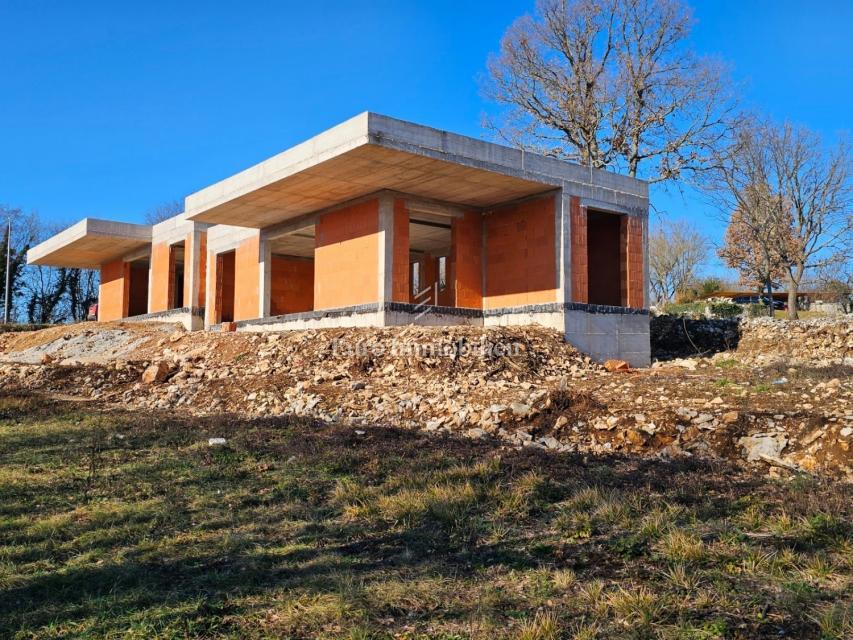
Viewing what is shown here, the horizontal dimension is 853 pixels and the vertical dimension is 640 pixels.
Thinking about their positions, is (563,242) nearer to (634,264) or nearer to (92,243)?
(634,264)

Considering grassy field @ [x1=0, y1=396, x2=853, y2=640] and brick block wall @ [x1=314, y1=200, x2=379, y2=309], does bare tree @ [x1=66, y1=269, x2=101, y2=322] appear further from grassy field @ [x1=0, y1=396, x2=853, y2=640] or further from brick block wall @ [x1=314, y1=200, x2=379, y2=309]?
grassy field @ [x1=0, y1=396, x2=853, y2=640]

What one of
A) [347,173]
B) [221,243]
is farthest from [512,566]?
[221,243]

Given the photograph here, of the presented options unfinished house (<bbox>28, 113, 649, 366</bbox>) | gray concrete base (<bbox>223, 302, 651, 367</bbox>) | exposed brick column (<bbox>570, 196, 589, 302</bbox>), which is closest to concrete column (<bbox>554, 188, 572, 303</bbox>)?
unfinished house (<bbox>28, 113, 649, 366</bbox>)

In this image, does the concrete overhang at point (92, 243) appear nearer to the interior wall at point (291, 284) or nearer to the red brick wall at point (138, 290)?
the red brick wall at point (138, 290)

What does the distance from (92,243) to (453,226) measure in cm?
1708

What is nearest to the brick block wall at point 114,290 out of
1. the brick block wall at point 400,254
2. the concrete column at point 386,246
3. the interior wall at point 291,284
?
the interior wall at point 291,284

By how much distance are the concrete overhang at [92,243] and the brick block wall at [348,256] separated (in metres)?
11.8

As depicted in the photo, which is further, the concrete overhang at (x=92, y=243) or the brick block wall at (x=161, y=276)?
the brick block wall at (x=161, y=276)

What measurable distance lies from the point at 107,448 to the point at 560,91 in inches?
897

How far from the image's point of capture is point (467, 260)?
1758cm

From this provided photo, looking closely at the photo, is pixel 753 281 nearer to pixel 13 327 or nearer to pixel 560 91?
pixel 560 91

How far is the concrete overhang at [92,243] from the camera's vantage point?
25.5 meters

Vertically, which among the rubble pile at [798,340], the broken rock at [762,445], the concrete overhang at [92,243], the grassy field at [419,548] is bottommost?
the grassy field at [419,548]

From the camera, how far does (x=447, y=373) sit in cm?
1238
